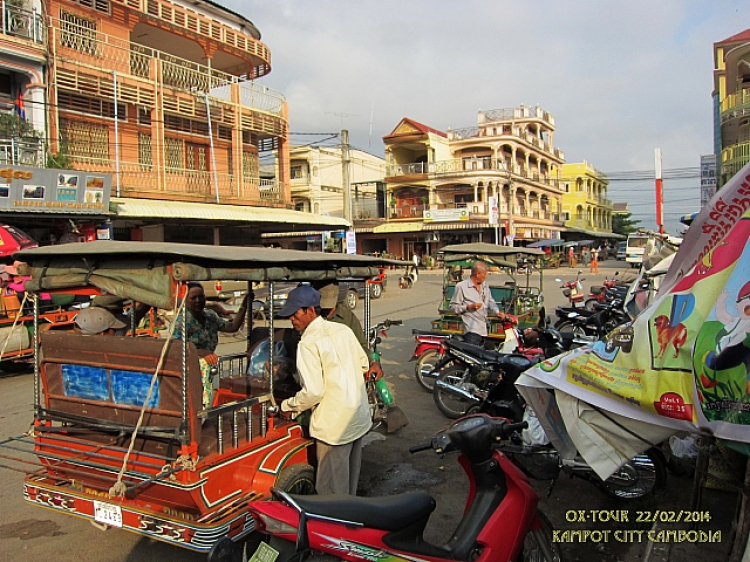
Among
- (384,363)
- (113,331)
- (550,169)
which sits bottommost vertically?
(384,363)

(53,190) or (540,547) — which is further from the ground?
(53,190)

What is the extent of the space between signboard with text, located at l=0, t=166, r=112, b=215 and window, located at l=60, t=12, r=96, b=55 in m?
5.21

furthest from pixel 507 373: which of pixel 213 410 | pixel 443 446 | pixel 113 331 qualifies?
pixel 113 331

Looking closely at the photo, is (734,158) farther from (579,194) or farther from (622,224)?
(622,224)

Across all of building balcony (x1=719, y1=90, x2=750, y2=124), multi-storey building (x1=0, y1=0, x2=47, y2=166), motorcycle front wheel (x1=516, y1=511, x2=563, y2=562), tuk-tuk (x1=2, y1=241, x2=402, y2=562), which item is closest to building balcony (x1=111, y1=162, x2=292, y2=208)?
multi-storey building (x1=0, y1=0, x2=47, y2=166)

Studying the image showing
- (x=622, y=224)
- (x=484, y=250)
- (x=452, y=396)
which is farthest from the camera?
(x=622, y=224)

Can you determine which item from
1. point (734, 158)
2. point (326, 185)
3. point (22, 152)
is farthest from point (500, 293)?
point (326, 185)

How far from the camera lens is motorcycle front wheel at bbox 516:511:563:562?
3.10m

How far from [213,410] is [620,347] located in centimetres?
234

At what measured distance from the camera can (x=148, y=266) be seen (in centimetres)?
329

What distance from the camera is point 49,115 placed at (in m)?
16.4

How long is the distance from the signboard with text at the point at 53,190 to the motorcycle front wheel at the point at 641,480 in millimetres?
14749

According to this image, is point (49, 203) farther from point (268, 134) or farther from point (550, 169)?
point (550, 169)

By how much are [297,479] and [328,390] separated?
2.19ft
